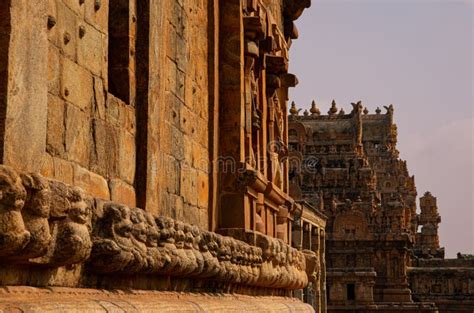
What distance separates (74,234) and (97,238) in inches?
15.9

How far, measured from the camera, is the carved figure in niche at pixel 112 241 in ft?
13.5

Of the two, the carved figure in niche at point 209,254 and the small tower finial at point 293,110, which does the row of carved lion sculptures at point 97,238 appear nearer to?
the carved figure in niche at point 209,254

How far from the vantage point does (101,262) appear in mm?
4117

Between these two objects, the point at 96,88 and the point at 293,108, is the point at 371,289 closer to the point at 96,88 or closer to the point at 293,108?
the point at 293,108

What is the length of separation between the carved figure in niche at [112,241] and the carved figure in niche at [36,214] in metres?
0.66

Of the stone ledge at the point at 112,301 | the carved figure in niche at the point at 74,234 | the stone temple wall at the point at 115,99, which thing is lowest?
the stone ledge at the point at 112,301

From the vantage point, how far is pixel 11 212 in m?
3.20

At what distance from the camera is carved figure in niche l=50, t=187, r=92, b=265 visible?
363cm

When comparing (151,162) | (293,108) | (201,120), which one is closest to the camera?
(151,162)

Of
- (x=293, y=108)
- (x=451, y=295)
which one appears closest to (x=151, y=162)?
(x=451, y=295)

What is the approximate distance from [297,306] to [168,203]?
3065 mm

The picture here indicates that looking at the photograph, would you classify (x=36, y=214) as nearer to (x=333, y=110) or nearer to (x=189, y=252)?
(x=189, y=252)

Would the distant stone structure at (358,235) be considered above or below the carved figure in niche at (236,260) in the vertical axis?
above

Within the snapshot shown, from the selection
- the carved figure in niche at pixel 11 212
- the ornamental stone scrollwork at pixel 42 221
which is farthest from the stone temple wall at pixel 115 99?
the carved figure in niche at pixel 11 212
